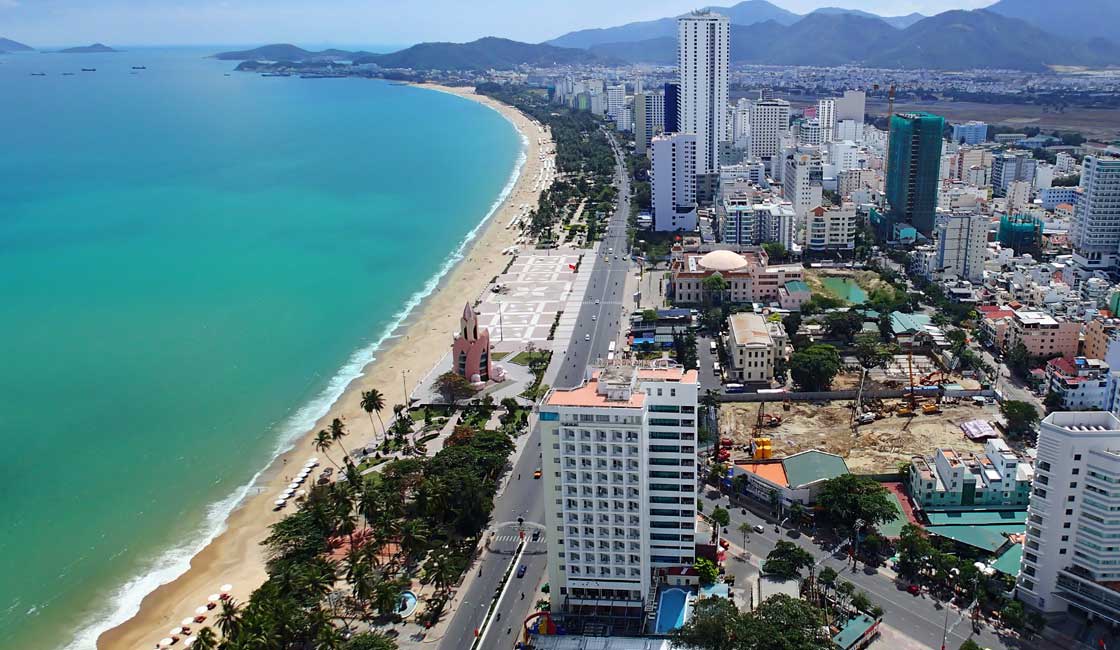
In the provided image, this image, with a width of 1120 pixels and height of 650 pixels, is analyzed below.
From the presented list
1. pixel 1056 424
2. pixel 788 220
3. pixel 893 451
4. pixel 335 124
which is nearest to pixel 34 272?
pixel 788 220

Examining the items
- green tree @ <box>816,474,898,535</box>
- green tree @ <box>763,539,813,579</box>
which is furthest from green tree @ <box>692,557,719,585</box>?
green tree @ <box>816,474,898,535</box>

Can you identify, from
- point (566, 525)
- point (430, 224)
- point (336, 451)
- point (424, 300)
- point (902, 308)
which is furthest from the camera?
point (430, 224)

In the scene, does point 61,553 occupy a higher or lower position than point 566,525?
lower

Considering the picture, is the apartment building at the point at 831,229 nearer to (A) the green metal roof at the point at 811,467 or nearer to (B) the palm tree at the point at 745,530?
(A) the green metal roof at the point at 811,467

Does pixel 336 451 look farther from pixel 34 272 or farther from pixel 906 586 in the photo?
pixel 34 272

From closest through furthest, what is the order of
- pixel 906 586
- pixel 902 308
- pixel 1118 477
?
pixel 1118 477, pixel 906 586, pixel 902 308

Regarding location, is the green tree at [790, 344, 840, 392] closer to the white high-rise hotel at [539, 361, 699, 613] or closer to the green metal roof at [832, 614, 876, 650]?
the white high-rise hotel at [539, 361, 699, 613]

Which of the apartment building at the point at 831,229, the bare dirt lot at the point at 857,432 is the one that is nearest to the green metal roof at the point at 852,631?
the bare dirt lot at the point at 857,432
